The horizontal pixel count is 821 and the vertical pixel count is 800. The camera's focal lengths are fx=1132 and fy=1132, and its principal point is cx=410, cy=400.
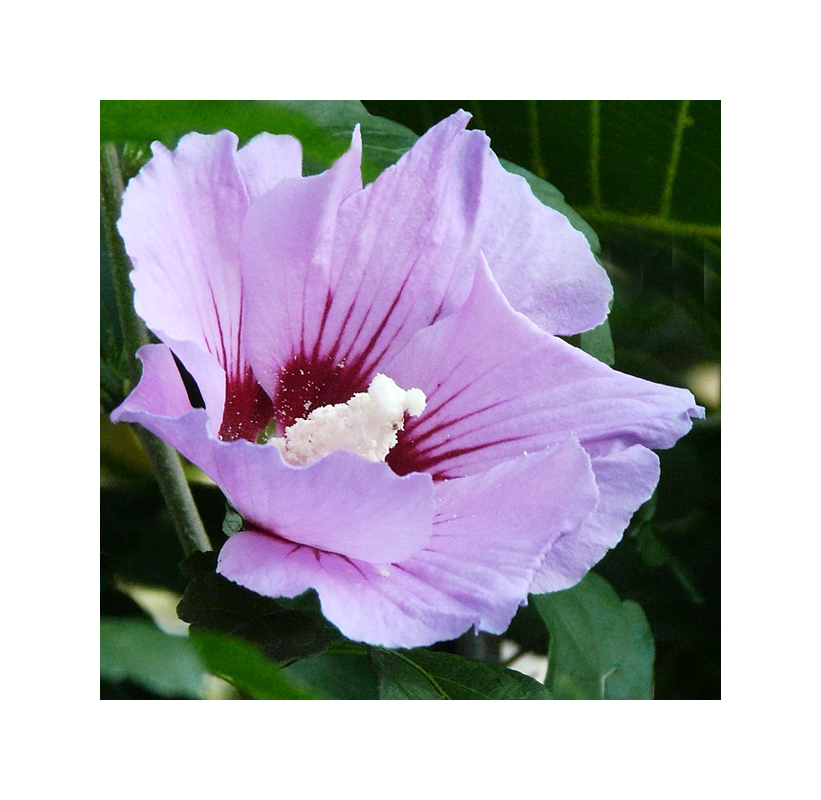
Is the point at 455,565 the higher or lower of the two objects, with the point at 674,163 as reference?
lower

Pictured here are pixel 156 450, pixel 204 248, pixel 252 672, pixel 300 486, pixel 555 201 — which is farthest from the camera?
pixel 555 201

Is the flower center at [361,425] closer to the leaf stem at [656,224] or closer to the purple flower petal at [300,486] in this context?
the purple flower petal at [300,486]

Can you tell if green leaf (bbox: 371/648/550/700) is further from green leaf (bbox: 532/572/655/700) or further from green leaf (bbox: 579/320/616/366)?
green leaf (bbox: 579/320/616/366)

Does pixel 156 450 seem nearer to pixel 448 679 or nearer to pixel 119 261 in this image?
pixel 119 261

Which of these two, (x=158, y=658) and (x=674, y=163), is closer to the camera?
(x=158, y=658)

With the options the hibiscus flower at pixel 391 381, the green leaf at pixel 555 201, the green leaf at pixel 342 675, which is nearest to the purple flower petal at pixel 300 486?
the hibiscus flower at pixel 391 381

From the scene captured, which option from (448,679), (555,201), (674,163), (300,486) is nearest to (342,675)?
(448,679)

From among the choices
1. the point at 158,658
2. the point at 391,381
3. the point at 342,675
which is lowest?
the point at 342,675
